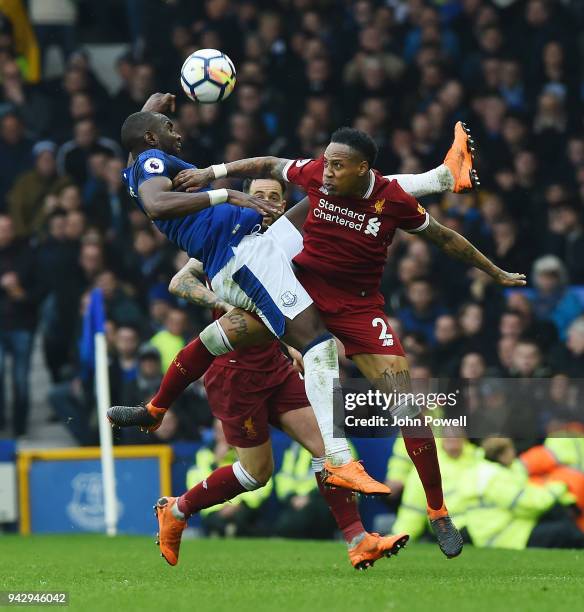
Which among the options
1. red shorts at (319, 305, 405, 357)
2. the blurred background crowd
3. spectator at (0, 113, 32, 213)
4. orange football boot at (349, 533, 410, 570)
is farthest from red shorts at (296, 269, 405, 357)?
spectator at (0, 113, 32, 213)

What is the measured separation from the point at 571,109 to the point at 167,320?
4.94 meters

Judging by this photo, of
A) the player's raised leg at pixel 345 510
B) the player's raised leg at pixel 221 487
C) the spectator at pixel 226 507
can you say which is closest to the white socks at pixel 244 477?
the player's raised leg at pixel 221 487

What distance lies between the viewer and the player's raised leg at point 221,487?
9359 millimetres

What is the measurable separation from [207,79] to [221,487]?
2547 mm

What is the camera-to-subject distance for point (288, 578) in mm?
8414

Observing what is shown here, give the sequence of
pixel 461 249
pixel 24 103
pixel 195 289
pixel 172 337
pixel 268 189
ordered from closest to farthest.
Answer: pixel 461 249 < pixel 195 289 < pixel 268 189 < pixel 172 337 < pixel 24 103

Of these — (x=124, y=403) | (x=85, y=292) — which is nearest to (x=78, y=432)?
(x=124, y=403)

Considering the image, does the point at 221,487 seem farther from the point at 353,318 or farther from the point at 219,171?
the point at 219,171

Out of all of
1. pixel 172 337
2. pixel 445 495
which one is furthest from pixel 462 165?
pixel 172 337

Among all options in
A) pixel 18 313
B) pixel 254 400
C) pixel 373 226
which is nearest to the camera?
pixel 373 226

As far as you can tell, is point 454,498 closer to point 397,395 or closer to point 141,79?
point 397,395

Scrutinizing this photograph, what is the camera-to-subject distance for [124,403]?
578 inches

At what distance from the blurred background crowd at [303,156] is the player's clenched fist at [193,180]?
15.3ft

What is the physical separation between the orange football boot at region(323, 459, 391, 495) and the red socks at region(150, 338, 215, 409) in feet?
4.14
